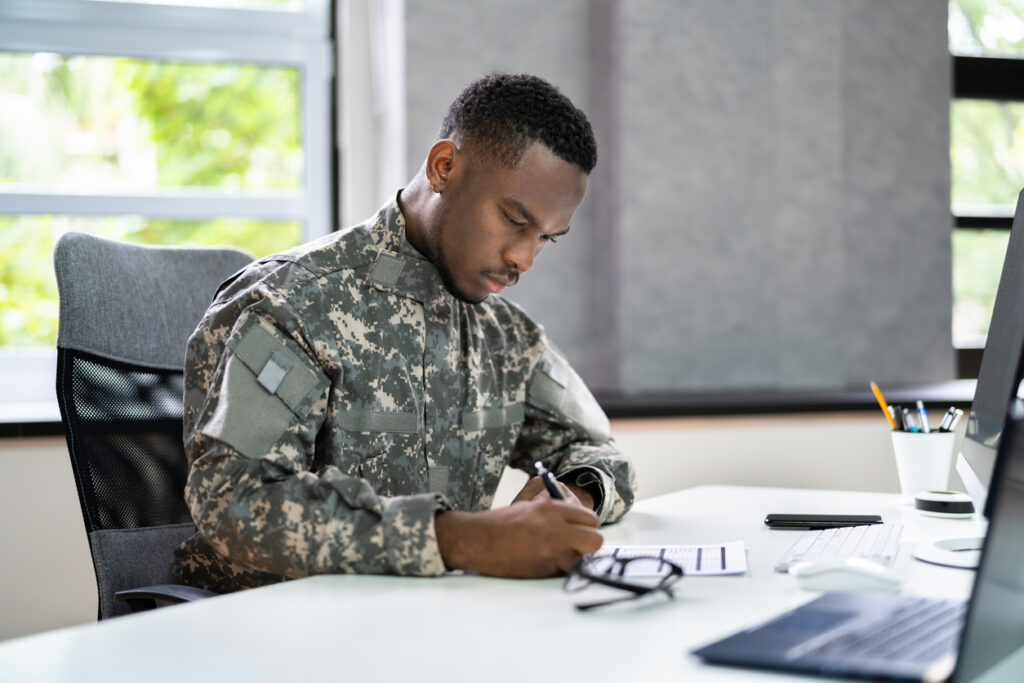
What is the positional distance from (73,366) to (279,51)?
1.51 meters

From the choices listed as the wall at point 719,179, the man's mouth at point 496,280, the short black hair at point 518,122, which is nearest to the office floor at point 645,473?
the wall at point 719,179

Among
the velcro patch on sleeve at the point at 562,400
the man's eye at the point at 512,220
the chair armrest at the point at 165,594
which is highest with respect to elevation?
the man's eye at the point at 512,220

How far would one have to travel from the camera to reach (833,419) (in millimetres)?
2393

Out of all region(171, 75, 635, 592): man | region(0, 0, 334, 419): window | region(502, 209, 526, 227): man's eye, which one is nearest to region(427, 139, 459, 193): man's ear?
region(171, 75, 635, 592): man

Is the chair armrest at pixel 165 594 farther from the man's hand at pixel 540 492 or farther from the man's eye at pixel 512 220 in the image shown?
the man's eye at pixel 512 220

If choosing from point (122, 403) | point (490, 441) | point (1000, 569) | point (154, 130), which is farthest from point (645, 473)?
point (1000, 569)

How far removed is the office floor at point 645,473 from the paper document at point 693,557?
3.48 feet

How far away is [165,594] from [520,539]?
16.8 inches

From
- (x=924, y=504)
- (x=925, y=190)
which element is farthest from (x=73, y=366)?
(x=925, y=190)

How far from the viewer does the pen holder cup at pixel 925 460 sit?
1450mm

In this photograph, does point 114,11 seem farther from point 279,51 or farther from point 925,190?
point 925,190

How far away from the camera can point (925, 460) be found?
1452 mm

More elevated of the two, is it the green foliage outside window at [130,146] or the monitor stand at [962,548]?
the green foliage outside window at [130,146]

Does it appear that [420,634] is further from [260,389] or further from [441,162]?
[441,162]
